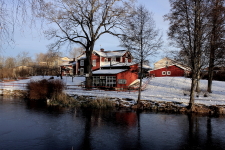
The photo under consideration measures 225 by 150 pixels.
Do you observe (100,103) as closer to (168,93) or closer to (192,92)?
(192,92)

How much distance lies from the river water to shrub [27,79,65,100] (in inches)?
304

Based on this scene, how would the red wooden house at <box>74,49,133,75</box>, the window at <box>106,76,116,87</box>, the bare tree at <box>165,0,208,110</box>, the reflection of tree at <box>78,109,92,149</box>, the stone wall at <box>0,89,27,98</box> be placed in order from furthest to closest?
the red wooden house at <box>74,49,133,75</box>
the window at <box>106,76,116,87</box>
the stone wall at <box>0,89,27,98</box>
the bare tree at <box>165,0,208,110</box>
the reflection of tree at <box>78,109,92,149</box>

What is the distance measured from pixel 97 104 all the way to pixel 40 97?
8560mm

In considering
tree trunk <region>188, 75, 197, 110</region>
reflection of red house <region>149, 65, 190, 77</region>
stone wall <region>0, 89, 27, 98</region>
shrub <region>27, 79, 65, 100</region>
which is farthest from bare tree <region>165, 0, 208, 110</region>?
reflection of red house <region>149, 65, 190, 77</region>

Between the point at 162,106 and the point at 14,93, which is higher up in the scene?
the point at 14,93

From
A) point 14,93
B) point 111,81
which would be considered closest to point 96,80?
point 111,81

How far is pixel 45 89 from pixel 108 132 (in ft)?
47.4

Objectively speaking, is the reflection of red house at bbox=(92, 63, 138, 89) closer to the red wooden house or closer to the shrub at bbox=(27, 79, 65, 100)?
the red wooden house

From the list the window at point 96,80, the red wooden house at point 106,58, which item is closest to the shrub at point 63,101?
the window at point 96,80

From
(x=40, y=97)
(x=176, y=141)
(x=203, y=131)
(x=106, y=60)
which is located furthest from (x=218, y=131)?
(x=106, y=60)

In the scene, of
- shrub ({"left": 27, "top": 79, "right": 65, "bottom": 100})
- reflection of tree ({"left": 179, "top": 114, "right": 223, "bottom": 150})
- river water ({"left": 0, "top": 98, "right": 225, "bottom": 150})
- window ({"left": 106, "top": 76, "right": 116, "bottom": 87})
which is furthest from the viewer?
window ({"left": 106, "top": 76, "right": 116, "bottom": 87})

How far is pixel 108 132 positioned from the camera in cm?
1100

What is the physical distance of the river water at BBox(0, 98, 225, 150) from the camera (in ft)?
29.6

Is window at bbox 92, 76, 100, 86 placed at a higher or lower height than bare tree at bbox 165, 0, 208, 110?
lower
